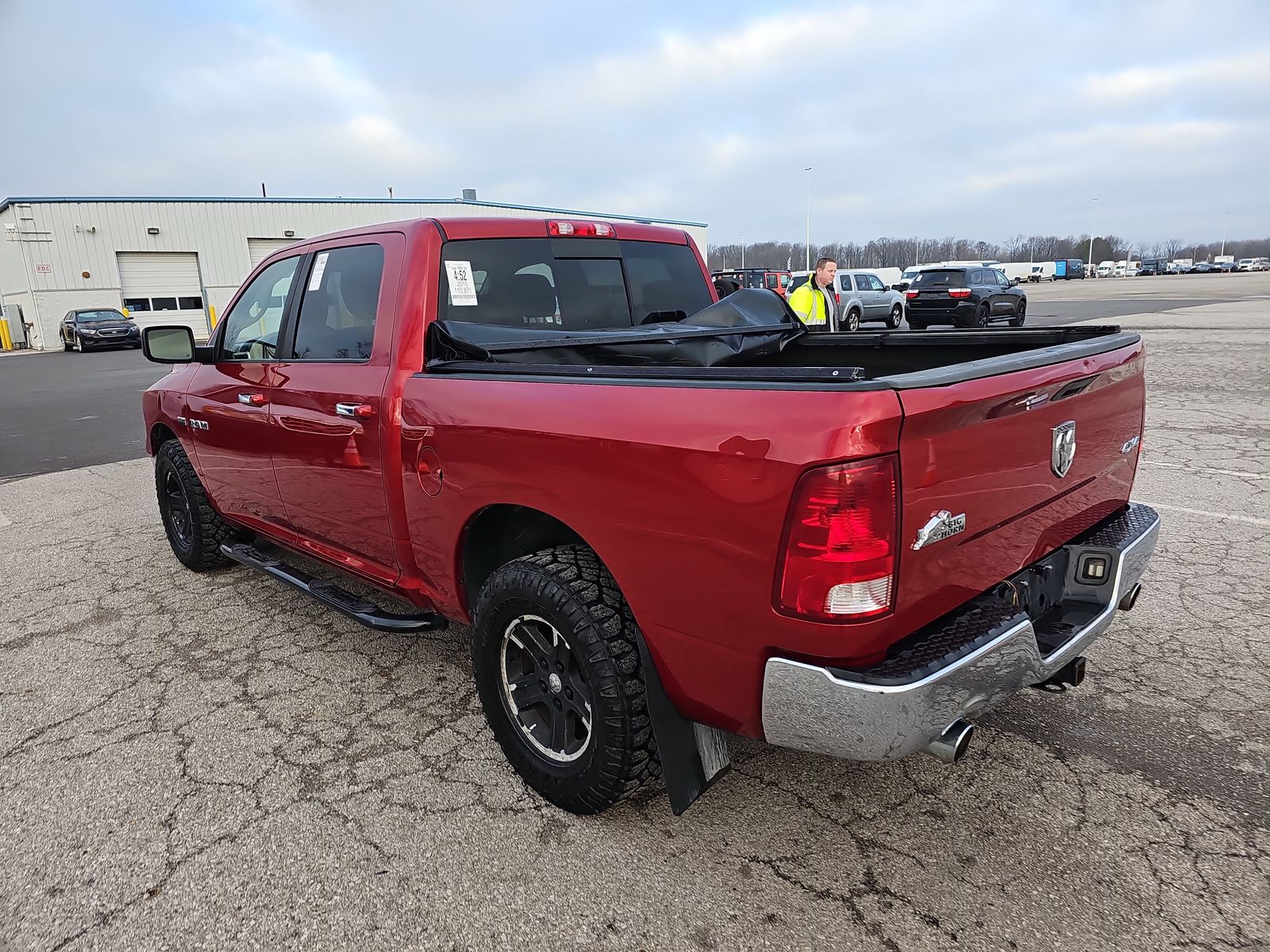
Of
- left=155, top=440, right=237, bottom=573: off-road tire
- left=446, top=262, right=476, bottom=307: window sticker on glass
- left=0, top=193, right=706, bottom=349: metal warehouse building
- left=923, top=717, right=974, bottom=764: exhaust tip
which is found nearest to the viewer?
left=923, top=717, right=974, bottom=764: exhaust tip

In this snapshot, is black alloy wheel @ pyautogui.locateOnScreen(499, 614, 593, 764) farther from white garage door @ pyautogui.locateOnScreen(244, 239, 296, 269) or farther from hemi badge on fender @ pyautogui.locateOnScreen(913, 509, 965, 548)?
white garage door @ pyautogui.locateOnScreen(244, 239, 296, 269)

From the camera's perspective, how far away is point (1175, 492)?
5973mm

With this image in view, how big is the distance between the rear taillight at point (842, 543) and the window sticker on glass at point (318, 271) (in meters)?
2.65

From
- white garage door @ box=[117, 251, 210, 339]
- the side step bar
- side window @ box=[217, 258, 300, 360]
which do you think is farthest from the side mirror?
white garage door @ box=[117, 251, 210, 339]

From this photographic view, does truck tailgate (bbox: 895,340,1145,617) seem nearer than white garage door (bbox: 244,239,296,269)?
Yes

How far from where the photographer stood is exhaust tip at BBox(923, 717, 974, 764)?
2.07m

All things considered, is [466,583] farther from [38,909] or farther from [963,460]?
[963,460]

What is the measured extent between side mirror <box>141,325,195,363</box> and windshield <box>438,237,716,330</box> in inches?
73.1

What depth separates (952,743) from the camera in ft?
6.79

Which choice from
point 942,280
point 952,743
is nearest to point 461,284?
point 952,743

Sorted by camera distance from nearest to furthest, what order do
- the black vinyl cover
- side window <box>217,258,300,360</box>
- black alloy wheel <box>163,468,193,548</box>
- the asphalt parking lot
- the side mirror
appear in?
1. the asphalt parking lot
2. the black vinyl cover
3. side window <box>217,258,300,360</box>
4. the side mirror
5. black alloy wheel <box>163,468,193,548</box>

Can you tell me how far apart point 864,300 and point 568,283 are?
22254 millimetres

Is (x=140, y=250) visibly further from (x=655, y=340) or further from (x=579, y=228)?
(x=655, y=340)

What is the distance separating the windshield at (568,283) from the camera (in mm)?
3238
